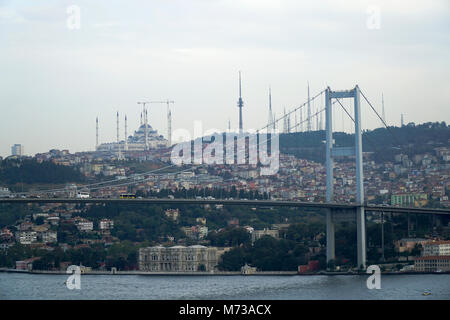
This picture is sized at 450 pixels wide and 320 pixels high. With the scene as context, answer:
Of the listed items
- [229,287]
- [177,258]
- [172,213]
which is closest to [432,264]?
[229,287]

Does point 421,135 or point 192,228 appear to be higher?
point 421,135

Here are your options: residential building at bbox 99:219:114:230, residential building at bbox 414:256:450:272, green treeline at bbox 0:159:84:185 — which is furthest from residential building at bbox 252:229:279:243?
green treeline at bbox 0:159:84:185

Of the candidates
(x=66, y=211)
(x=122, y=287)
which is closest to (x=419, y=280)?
(x=122, y=287)

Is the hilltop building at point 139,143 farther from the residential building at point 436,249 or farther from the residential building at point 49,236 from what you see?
the residential building at point 436,249

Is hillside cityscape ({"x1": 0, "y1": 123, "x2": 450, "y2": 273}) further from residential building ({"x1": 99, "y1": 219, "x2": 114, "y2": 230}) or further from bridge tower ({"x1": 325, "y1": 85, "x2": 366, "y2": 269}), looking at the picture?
bridge tower ({"x1": 325, "y1": 85, "x2": 366, "y2": 269})

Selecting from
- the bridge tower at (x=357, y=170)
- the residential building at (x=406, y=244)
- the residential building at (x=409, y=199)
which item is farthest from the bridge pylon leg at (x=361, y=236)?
the residential building at (x=409, y=199)
